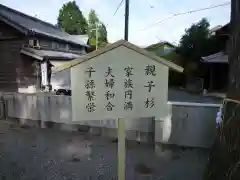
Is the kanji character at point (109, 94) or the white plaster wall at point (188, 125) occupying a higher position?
the kanji character at point (109, 94)

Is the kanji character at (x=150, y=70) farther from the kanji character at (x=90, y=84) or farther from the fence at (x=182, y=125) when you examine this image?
the fence at (x=182, y=125)

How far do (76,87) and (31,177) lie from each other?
2.30 metres

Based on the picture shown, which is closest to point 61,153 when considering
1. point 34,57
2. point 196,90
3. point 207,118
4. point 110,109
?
point 110,109

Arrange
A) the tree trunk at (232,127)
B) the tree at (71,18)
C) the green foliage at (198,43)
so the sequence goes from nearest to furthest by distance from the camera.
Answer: the tree trunk at (232,127) → the green foliage at (198,43) → the tree at (71,18)

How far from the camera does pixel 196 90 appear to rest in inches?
703

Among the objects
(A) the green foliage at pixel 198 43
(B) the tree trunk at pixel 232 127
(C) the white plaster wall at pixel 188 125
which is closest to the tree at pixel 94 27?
(A) the green foliage at pixel 198 43

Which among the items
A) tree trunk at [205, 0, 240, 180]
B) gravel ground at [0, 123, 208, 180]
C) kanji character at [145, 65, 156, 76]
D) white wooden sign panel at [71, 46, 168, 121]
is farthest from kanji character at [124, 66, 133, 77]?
gravel ground at [0, 123, 208, 180]

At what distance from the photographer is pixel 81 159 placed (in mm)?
4770

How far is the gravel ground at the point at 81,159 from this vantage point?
13.5 feet

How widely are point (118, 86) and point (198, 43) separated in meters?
17.4

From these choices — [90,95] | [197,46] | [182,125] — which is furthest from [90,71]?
[197,46]

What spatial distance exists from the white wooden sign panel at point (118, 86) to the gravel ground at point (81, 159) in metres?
1.80

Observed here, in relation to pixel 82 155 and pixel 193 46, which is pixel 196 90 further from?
pixel 82 155

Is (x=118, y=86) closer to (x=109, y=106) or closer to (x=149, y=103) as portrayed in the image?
(x=109, y=106)
